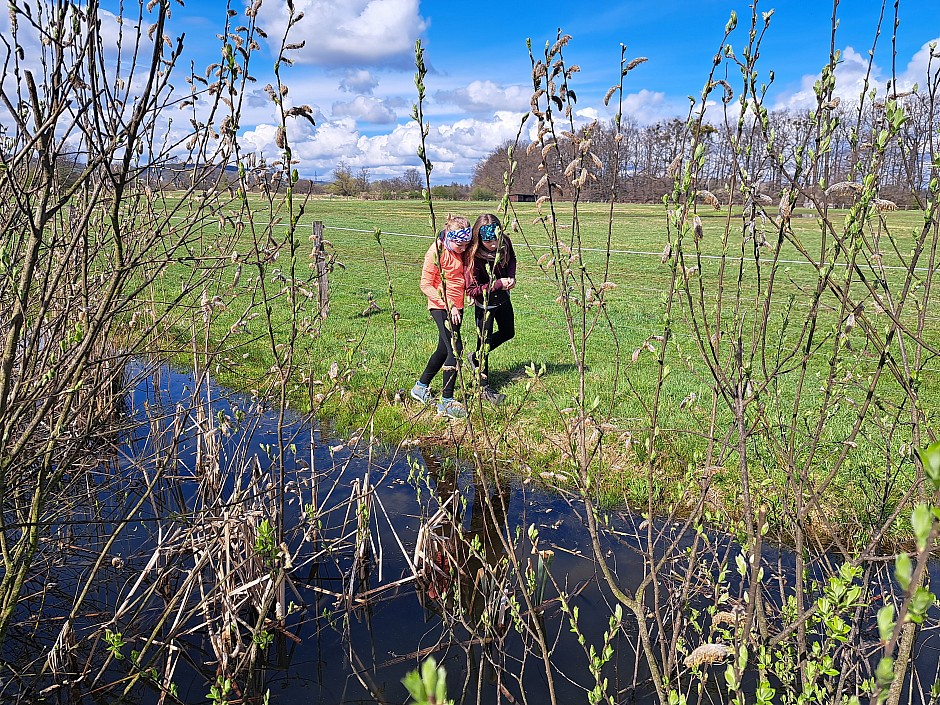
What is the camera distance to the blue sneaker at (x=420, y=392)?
6.22m

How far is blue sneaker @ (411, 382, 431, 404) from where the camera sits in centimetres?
622

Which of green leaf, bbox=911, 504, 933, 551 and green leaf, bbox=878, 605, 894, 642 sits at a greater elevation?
green leaf, bbox=911, 504, 933, 551

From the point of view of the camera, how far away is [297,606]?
11.6 feet

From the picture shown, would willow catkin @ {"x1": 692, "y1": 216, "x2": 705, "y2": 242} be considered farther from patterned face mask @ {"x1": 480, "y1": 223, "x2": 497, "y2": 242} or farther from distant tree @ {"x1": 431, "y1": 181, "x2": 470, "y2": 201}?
distant tree @ {"x1": 431, "y1": 181, "x2": 470, "y2": 201}

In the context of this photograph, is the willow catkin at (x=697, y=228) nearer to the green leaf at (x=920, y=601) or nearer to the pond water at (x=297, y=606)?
the pond water at (x=297, y=606)

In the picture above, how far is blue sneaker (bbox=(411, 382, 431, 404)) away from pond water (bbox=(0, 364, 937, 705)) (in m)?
1.91

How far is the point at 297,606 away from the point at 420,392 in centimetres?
294

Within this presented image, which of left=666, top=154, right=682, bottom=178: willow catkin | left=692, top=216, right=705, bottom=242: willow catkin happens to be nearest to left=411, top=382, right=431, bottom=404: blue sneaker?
left=666, top=154, right=682, bottom=178: willow catkin

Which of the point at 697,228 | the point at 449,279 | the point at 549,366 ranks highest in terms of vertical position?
the point at 697,228

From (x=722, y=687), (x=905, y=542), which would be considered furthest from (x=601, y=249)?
(x=722, y=687)

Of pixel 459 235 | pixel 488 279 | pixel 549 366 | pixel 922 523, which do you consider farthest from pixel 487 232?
pixel 922 523

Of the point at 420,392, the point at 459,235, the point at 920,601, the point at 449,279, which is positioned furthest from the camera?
the point at 420,392

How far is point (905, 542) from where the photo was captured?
13.8 feet

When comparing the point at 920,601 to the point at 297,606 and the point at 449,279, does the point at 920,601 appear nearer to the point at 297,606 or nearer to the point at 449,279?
the point at 297,606
